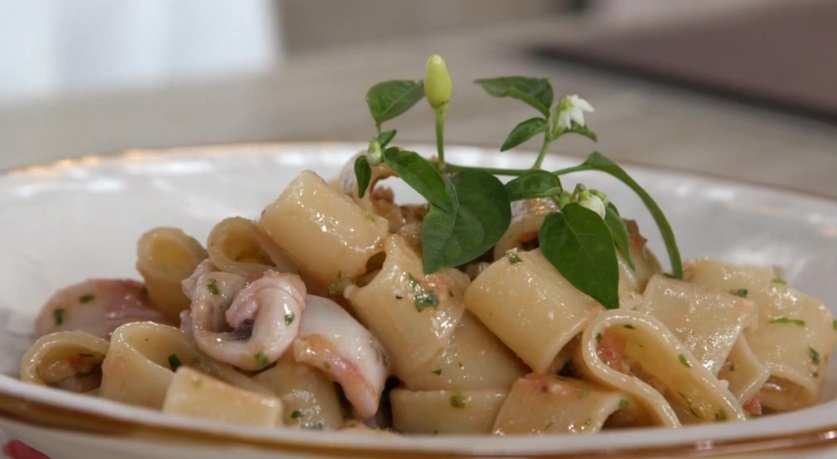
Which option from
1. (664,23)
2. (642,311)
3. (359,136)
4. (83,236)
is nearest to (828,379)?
(642,311)

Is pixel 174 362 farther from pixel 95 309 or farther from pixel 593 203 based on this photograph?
pixel 593 203

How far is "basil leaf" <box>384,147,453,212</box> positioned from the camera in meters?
1.01

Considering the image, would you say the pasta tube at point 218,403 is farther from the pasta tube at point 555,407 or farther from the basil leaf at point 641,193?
the basil leaf at point 641,193

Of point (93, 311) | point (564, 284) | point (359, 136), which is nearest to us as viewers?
point (564, 284)

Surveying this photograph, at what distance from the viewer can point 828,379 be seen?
1.27 meters

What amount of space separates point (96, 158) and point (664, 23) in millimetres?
3520

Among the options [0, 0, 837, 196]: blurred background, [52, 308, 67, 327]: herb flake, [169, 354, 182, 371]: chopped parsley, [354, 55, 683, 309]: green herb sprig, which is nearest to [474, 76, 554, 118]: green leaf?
[354, 55, 683, 309]: green herb sprig

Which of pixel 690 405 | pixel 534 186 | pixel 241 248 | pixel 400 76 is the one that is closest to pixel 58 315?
pixel 241 248

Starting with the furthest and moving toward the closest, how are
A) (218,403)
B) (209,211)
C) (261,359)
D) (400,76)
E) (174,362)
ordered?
(400,76) → (209,211) → (174,362) → (261,359) → (218,403)

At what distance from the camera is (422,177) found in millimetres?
1015

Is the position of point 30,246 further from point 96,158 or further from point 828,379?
point 828,379

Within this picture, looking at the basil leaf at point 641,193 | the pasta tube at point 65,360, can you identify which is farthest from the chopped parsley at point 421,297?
the pasta tube at point 65,360

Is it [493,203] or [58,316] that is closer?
[493,203]

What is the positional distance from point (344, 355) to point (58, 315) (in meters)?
0.44
